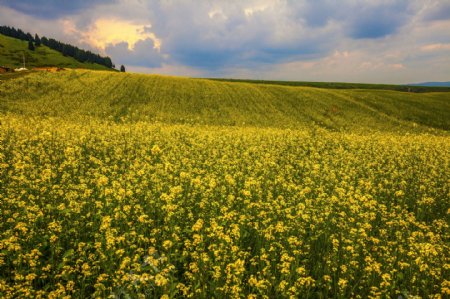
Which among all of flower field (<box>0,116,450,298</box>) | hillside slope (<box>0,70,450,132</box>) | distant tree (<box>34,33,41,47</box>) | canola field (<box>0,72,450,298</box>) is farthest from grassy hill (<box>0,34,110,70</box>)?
flower field (<box>0,116,450,298</box>)

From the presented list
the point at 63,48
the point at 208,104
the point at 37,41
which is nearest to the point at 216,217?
the point at 208,104

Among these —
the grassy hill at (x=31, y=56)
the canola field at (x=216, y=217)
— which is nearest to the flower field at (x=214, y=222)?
the canola field at (x=216, y=217)

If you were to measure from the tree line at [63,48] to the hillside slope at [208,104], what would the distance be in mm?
143469

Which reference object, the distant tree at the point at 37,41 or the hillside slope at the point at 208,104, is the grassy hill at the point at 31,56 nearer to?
the distant tree at the point at 37,41

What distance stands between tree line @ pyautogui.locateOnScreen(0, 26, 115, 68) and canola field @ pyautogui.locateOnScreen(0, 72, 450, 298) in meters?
183

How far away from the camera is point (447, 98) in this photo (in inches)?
2314

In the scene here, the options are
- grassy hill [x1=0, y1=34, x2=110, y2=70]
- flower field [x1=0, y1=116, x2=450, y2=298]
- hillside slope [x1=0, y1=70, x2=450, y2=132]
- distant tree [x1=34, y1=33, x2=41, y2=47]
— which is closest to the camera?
flower field [x1=0, y1=116, x2=450, y2=298]

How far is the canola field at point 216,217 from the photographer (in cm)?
642

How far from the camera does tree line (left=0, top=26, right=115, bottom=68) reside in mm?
177625

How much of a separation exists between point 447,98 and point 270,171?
61.6 m

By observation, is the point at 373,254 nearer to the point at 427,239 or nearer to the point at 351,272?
the point at 351,272

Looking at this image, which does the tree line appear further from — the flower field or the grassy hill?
the flower field

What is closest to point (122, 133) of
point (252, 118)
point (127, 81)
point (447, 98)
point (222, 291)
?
point (222, 291)

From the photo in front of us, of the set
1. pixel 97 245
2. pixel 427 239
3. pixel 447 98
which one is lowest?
pixel 427 239
